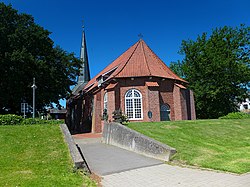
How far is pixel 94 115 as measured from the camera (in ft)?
92.8

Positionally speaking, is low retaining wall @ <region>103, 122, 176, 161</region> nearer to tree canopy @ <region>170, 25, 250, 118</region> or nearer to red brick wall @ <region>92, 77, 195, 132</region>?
red brick wall @ <region>92, 77, 195, 132</region>

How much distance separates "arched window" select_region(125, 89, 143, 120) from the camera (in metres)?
24.7

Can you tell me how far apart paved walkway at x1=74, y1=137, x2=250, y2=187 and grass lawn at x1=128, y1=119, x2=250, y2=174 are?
0.91m

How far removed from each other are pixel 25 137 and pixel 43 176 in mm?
6282

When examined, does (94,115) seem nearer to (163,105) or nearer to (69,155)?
(163,105)

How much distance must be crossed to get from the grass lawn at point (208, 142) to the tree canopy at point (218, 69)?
15.3 meters

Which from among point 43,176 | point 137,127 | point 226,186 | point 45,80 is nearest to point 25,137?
point 43,176

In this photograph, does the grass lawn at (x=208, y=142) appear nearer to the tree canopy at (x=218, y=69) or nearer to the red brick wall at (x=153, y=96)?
the red brick wall at (x=153, y=96)

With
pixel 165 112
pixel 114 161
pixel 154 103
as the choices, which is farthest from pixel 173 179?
pixel 165 112

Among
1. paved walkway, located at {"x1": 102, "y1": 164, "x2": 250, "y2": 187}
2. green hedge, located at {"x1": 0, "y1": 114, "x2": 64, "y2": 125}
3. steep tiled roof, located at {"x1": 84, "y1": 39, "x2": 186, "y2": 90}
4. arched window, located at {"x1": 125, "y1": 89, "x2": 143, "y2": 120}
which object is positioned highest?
steep tiled roof, located at {"x1": 84, "y1": 39, "x2": 186, "y2": 90}

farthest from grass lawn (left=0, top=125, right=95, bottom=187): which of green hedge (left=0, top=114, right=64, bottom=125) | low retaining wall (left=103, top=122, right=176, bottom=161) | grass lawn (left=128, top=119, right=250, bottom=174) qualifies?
grass lawn (left=128, top=119, right=250, bottom=174)

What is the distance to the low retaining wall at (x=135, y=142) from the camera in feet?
35.8

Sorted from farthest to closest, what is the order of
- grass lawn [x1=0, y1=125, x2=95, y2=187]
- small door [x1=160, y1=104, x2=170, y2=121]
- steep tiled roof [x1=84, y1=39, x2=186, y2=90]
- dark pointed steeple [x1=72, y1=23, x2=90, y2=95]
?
dark pointed steeple [x1=72, y1=23, x2=90, y2=95], small door [x1=160, y1=104, x2=170, y2=121], steep tiled roof [x1=84, y1=39, x2=186, y2=90], grass lawn [x1=0, y1=125, x2=95, y2=187]

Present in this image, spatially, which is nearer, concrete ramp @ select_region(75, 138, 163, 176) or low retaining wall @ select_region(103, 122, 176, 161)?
concrete ramp @ select_region(75, 138, 163, 176)
